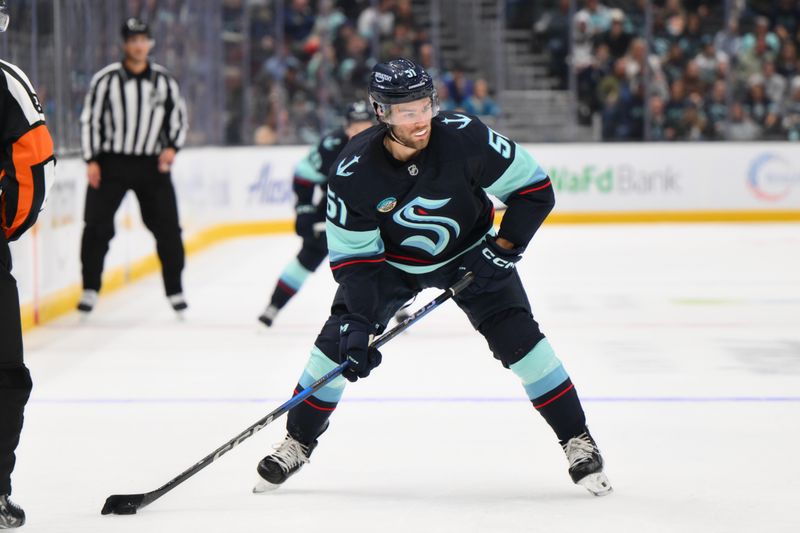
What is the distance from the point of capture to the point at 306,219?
5.66m

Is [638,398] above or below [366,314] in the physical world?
below

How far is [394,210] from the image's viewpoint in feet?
9.56

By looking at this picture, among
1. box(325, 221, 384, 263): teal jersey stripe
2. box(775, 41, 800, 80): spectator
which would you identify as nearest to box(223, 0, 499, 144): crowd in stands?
box(775, 41, 800, 80): spectator

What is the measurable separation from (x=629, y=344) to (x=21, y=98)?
11.0 ft

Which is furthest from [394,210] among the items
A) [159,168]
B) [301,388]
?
[159,168]

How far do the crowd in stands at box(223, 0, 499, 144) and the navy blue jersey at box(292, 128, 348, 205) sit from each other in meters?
5.73

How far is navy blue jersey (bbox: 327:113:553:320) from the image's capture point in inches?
113

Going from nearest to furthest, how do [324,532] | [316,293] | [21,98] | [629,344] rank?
[21,98], [324,532], [629,344], [316,293]

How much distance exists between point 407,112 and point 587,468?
0.92 meters

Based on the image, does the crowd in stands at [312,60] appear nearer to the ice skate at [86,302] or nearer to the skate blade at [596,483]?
the ice skate at [86,302]

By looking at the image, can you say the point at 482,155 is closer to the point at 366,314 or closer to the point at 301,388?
the point at 366,314

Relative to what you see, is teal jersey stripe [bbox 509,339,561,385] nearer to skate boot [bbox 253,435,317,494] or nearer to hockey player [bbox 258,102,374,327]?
skate boot [bbox 253,435,317,494]

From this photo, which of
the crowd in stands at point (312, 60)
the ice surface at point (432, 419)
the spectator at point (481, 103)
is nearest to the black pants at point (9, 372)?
the ice surface at point (432, 419)

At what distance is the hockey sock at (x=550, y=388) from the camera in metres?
3.01
